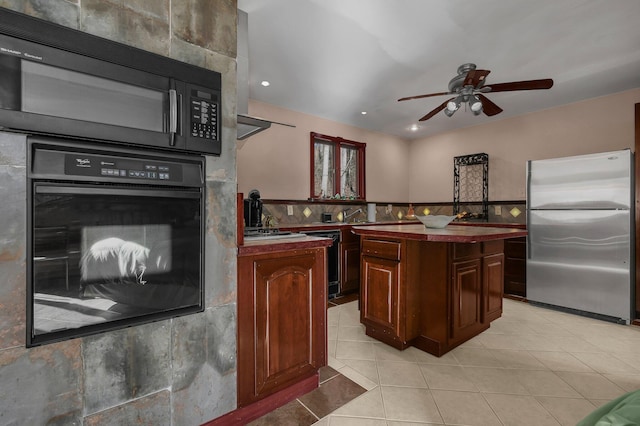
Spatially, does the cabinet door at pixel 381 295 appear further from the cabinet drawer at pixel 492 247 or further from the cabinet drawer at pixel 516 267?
the cabinet drawer at pixel 516 267

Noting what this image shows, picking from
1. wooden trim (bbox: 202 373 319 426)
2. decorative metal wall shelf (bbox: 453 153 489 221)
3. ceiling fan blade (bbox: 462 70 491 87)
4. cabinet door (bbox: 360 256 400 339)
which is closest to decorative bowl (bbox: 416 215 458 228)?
cabinet door (bbox: 360 256 400 339)

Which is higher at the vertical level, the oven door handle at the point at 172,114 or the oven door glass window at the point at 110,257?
the oven door handle at the point at 172,114

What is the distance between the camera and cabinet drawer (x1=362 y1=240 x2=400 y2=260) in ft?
7.36

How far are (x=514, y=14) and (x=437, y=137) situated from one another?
11.3ft

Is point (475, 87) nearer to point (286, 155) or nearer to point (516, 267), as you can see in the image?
point (286, 155)

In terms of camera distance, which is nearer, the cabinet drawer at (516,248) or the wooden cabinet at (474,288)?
the wooden cabinet at (474,288)

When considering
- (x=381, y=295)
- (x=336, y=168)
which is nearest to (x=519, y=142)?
(x=336, y=168)

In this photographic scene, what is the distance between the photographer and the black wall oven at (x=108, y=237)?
40.0 inches

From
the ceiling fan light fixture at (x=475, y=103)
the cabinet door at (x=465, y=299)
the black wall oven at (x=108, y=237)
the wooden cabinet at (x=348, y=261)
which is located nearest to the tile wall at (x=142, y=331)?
the black wall oven at (x=108, y=237)

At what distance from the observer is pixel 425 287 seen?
2295 mm

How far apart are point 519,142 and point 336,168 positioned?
2937mm

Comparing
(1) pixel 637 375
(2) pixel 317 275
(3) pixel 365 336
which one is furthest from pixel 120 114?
(1) pixel 637 375

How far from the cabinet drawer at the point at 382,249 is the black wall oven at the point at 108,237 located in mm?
1494

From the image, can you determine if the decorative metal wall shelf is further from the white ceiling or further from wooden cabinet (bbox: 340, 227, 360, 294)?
wooden cabinet (bbox: 340, 227, 360, 294)
